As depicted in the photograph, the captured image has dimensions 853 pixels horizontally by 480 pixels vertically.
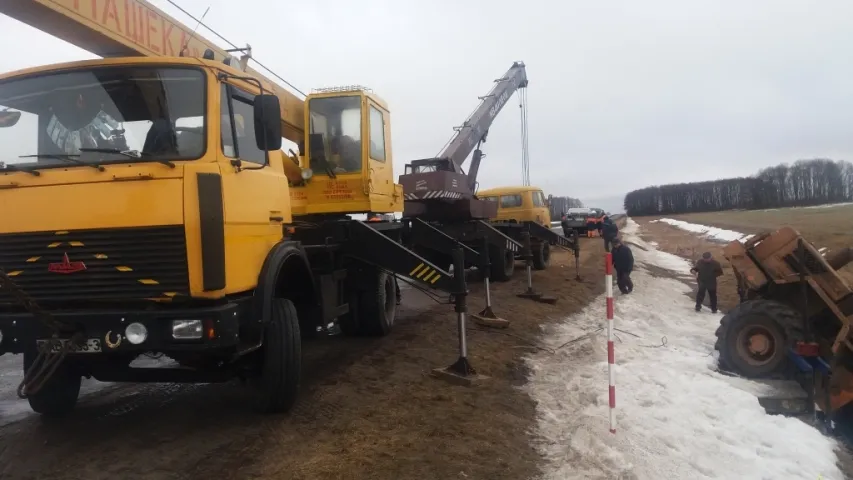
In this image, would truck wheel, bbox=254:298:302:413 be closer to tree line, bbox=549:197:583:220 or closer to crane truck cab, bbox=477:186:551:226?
crane truck cab, bbox=477:186:551:226

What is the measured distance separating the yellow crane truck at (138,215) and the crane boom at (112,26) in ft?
0.04

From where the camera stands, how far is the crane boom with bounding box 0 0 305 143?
14.7ft

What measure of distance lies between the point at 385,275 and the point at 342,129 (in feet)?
7.29

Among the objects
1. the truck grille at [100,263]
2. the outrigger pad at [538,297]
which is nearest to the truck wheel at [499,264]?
the outrigger pad at [538,297]

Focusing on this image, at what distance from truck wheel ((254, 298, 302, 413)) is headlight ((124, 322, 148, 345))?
40.1 inches

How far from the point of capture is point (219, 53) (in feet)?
20.3

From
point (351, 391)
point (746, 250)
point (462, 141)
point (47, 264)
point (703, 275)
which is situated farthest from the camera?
point (462, 141)

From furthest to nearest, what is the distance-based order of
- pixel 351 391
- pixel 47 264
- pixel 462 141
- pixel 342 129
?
pixel 462 141
pixel 342 129
pixel 351 391
pixel 47 264

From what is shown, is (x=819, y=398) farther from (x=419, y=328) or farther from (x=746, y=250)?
(x=419, y=328)

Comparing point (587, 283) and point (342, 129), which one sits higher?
point (342, 129)

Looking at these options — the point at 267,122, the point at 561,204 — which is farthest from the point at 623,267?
the point at 561,204

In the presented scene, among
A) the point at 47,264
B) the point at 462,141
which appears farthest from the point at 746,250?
the point at 462,141

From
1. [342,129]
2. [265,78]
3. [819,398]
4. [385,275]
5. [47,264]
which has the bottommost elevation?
[819,398]

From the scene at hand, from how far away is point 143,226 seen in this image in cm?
408
